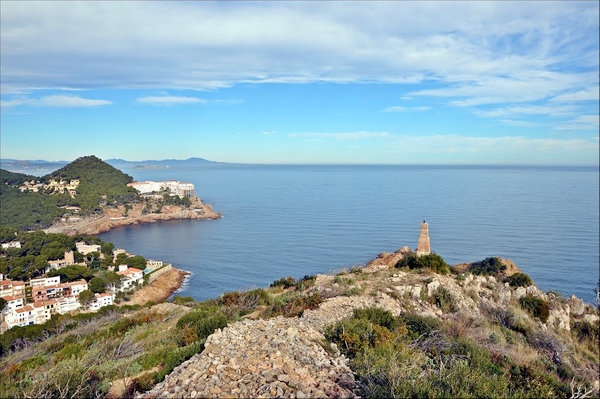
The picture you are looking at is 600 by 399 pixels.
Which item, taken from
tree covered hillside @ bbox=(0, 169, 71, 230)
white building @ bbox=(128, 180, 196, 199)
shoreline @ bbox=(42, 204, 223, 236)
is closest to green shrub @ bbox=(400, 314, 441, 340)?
shoreline @ bbox=(42, 204, 223, 236)

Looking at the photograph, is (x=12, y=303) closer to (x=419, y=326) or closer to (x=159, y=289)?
(x=159, y=289)

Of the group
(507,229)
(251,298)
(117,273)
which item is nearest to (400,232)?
(507,229)

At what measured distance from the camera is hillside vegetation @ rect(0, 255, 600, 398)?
5.27 m

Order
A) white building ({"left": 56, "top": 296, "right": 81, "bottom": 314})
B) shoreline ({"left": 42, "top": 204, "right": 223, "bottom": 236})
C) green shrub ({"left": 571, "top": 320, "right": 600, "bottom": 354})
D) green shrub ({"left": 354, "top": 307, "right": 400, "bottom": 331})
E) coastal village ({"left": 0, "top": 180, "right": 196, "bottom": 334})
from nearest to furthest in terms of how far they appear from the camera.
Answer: green shrub ({"left": 354, "top": 307, "right": 400, "bottom": 331}) < green shrub ({"left": 571, "top": 320, "right": 600, "bottom": 354}) < coastal village ({"left": 0, "top": 180, "right": 196, "bottom": 334}) < white building ({"left": 56, "top": 296, "right": 81, "bottom": 314}) < shoreline ({"left": 42, "top": 204, "right": 223, "bottom": 236})

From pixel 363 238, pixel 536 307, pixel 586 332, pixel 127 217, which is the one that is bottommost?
pixel 363 238

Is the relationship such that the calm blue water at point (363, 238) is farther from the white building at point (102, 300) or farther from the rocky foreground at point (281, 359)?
the rocky foreground at point (281, 359)

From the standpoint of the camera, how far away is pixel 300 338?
7.11 m

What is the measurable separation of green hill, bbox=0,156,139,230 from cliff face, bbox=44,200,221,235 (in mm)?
2680

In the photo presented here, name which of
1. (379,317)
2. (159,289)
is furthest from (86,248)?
(379,317)

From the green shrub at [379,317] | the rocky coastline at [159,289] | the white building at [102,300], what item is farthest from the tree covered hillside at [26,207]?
the green shrub at [379,317]

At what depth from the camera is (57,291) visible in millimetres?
32781

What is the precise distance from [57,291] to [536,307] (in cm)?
3408

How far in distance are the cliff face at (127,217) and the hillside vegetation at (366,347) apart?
190 feet

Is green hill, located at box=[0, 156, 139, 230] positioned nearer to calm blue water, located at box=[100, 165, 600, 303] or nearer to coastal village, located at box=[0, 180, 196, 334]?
calm blue water, located at box=[100, 165, 600, 303]
